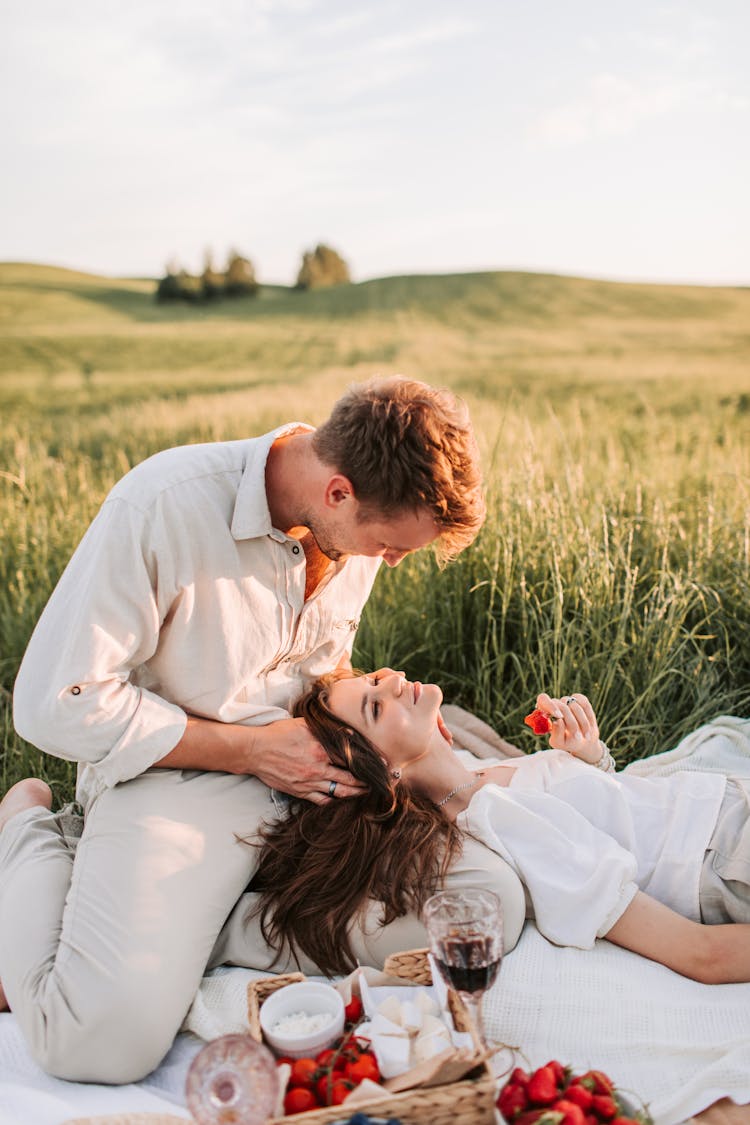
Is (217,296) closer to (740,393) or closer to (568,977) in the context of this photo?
(740,393)

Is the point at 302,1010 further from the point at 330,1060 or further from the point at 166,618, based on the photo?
the point at 166,618

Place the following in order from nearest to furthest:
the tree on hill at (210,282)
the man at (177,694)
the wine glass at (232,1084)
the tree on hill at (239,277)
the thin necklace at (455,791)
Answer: the wine glass at (232,1084)
the man at (177,694)
the thin necklace at (455,791)
the tree on hill at (210,282)
the tree on hill at (239,277)

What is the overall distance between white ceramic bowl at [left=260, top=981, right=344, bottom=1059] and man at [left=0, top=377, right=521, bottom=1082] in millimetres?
466

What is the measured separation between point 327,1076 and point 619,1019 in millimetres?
831

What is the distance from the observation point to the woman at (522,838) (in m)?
2.43

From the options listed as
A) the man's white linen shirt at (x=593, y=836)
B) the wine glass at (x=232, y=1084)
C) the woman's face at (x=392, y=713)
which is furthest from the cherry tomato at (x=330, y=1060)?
the woman's face at (x=392, y=713)

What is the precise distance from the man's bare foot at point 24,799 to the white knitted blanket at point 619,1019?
0.90 metres

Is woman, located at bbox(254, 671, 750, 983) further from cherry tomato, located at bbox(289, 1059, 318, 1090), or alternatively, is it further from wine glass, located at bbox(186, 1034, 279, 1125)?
wine glass, located at bbox(186, 1034, 279, 1125)

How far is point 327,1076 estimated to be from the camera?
182 cm

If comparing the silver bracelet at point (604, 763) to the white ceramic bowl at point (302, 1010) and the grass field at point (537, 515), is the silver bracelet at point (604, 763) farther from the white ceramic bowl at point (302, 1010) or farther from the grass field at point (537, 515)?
the white ceramic bowl at point (302, 1010)

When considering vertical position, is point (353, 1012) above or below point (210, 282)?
below

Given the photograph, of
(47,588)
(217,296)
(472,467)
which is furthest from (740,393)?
(217,296)

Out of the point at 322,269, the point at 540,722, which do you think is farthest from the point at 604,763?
the point at 322,269

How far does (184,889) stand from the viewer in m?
2.50
